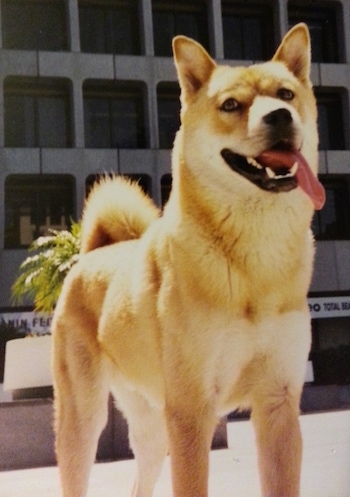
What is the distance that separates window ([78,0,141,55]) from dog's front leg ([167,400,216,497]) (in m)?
5.59

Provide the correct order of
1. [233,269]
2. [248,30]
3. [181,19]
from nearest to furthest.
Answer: [233,269] → [248,30] → [181,19]

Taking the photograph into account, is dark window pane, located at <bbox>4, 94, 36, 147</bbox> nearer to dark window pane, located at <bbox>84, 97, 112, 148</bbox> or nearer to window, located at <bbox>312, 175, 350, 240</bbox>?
dark window pane, located at <bbox>84, 97, 112, 148</bbox>

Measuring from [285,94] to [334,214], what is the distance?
5.65m

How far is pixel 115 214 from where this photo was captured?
266 centimetres

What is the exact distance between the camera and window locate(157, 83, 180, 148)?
9.76 m

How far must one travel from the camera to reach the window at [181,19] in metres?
5.96

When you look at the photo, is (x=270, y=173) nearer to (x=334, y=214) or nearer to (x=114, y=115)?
(x=334, y=214)

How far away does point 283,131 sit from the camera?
1.74 meters

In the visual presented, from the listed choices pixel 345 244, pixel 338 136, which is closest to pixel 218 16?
pixel 338 136

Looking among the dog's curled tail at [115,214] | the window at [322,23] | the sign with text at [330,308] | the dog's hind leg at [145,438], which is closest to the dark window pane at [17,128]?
the sign with text at [330,308]

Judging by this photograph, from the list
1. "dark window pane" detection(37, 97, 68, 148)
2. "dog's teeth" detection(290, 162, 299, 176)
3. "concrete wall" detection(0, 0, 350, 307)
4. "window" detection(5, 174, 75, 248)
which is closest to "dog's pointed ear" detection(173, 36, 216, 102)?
"dog's teeth" detection(290, 162, 299, 176)

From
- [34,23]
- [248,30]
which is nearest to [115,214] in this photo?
[248,30]

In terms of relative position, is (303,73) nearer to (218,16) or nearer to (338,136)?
(218,16)

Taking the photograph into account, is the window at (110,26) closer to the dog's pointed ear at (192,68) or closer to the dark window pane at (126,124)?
the dark window pane at (126,124)
